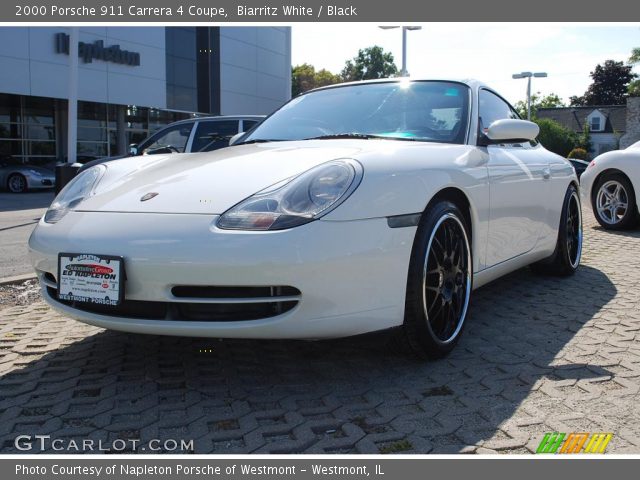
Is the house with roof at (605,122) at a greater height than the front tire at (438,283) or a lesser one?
greater

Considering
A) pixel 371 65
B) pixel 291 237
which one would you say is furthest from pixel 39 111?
pixel 371 65

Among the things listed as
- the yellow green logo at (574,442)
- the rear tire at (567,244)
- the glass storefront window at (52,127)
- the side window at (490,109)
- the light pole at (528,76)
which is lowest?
the yellow green logo at (574,442)

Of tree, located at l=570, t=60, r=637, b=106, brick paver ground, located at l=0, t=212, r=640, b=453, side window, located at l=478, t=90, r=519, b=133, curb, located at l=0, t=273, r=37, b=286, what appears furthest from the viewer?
tree, located at l=570, t=60, r=637, b=106

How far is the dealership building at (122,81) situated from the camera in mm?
21672

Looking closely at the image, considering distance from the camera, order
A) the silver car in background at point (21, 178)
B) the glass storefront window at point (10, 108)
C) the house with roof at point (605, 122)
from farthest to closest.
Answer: the house with roof at point (605, 122)
the glass storefront window at point (10, 108)
the silver car in background at point (21, 178)

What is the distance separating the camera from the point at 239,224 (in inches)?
95.3

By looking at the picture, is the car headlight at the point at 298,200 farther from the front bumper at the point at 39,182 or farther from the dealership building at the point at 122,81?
the dealership building at the point at 122,81

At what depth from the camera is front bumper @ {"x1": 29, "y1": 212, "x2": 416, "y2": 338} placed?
2.34 metres

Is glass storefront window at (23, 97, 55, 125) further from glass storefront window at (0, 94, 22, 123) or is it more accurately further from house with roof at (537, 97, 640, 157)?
house with roof at (537, 97, 640, 157)

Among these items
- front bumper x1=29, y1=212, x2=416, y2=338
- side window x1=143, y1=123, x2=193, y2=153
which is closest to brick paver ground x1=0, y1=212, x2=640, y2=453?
front bumper x1=29, y1=212, x2=416, y2=338

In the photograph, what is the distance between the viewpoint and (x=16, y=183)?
1716cm

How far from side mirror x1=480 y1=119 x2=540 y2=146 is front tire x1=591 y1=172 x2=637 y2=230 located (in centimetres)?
511

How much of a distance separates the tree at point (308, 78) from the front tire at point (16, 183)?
46.0 meters

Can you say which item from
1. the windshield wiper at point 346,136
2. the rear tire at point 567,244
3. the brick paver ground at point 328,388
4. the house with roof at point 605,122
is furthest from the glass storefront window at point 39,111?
the house with roof at point 605,122
